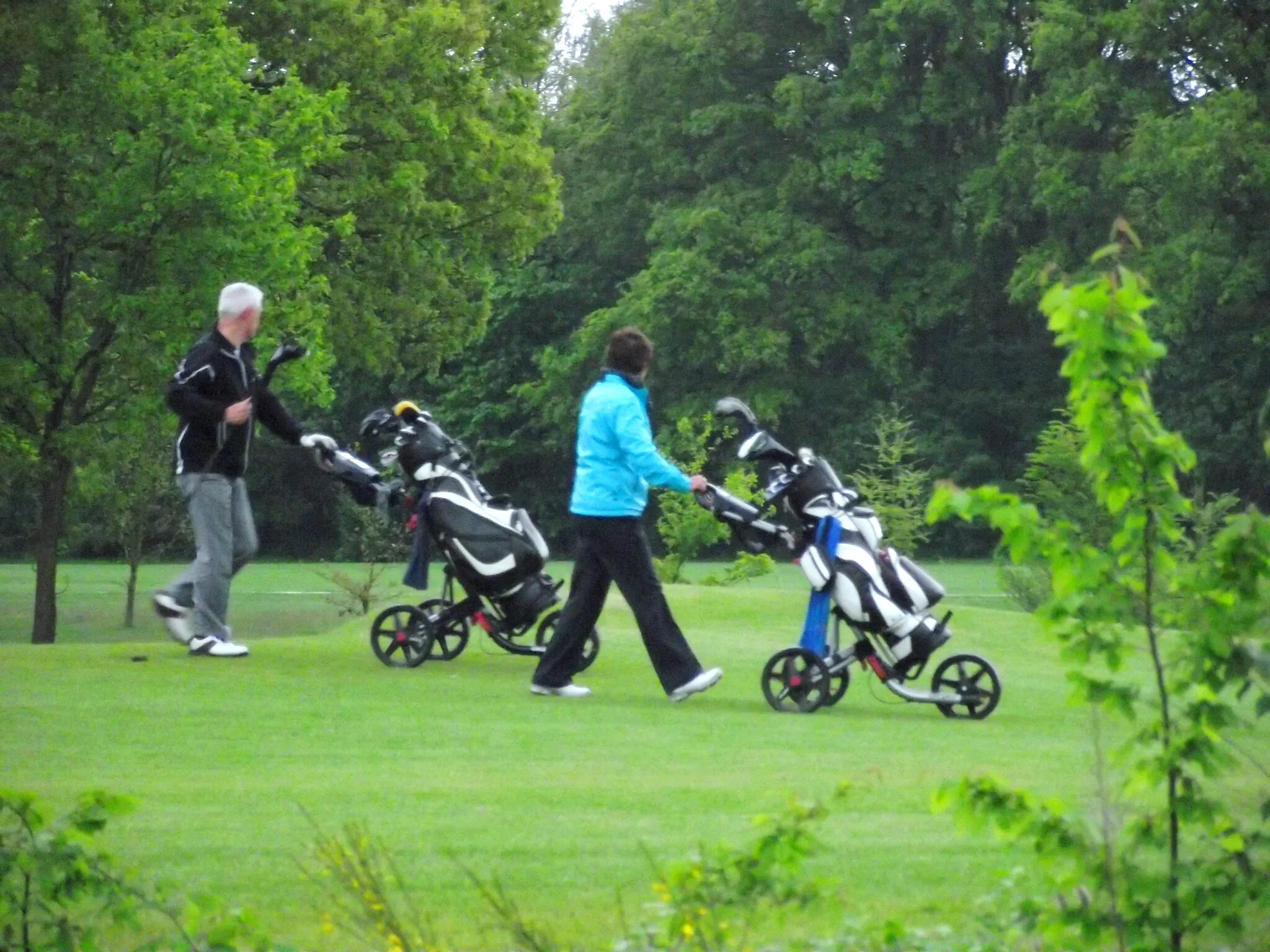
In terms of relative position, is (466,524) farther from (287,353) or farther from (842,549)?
(842,549)

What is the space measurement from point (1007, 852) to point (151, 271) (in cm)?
2377

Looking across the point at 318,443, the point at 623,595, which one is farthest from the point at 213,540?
the point at 623,595

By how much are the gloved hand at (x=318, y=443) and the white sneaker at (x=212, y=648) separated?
133 cm

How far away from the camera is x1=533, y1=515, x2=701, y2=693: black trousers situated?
38.4 ft

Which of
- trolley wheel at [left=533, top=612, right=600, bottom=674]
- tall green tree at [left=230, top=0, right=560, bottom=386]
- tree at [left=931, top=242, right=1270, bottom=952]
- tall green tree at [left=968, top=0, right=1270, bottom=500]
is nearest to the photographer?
tree at [left=931, top=242, right=1270, bottom=952]

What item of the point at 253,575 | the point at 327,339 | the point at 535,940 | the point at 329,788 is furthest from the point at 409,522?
the point at 253,575

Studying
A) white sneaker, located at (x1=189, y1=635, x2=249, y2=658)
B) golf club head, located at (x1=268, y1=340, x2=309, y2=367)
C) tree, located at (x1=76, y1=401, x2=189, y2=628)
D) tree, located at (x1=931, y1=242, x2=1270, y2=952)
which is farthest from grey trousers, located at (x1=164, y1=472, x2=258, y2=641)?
tree, located at (x1=76, y1=401, x2=189, y2=628)

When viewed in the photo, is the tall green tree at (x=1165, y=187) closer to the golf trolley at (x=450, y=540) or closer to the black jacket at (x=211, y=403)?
the golf trolley at (x=450, y=540)

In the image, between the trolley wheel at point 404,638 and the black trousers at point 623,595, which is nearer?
the black trousers at point 623,595

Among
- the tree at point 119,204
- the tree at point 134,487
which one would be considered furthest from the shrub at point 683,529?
the tree at point 134,487

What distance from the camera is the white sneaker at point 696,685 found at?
38.9ft

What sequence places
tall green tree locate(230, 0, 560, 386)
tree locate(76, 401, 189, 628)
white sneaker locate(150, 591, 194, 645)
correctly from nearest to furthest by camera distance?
white sneaker locate(150, 591, 194, 645) → tree locate(76, 401, 189, 628) → tall green tree locate(230, 0, 560, 386)

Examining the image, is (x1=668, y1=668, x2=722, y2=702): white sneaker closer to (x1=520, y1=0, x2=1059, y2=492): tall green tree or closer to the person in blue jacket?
the person in blue jacket

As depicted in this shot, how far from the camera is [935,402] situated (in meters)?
54.0
